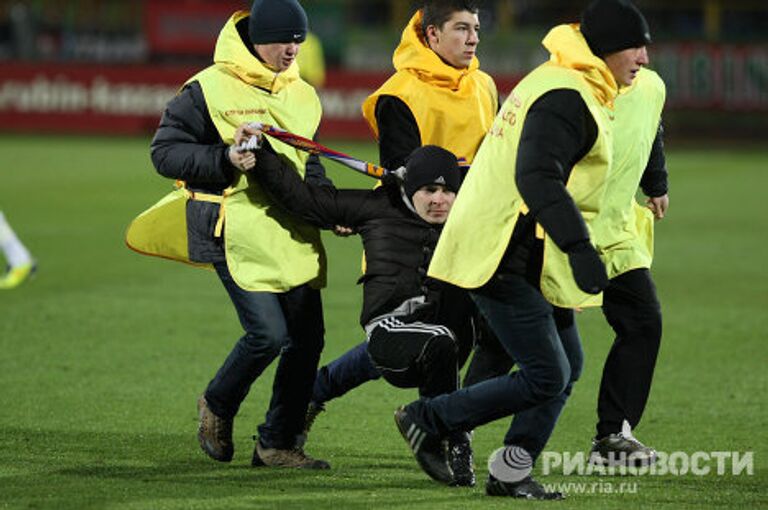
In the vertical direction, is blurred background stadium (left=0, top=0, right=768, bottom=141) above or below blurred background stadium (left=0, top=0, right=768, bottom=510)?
below

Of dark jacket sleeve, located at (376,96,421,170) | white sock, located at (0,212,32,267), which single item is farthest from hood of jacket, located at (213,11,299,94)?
white sock, located at (0,212,32,267)

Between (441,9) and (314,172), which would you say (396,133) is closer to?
(314,172)

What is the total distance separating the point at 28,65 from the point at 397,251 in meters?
26.8

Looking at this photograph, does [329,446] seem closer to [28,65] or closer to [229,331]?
[229,331]

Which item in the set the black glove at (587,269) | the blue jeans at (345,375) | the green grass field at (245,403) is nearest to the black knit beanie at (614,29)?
the black glove at (587,269)

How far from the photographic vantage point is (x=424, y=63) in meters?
7.07

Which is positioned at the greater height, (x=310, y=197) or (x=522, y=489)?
(x=310, y=197)

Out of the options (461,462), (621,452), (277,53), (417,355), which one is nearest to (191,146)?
(277,53)

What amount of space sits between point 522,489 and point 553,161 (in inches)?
53.5

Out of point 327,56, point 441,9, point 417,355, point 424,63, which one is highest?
point 441,9

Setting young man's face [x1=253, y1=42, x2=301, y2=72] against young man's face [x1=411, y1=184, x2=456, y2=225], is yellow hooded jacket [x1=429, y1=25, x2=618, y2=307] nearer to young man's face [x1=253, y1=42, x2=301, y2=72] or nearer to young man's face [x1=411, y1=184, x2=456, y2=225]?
young man's face [x1=411, y1=184, x2=456, y2=225]

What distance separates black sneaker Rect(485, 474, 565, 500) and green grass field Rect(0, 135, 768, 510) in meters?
0.08

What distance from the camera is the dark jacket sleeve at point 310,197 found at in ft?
22.5

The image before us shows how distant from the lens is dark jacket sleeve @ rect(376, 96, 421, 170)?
7.00 m
